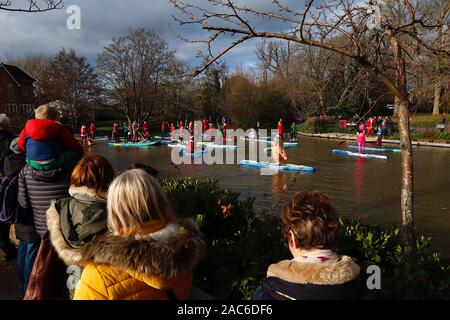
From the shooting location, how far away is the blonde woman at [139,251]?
207 cm

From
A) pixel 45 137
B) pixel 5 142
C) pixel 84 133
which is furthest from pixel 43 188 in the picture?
pixel 84 133

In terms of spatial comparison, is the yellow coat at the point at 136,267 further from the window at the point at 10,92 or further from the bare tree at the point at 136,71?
the window at the point at 10,92

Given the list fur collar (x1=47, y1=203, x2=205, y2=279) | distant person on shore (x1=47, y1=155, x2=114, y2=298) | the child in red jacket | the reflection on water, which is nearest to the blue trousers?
the child in red jacket

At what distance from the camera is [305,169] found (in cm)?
1636

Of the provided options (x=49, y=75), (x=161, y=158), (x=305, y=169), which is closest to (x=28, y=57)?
(x=49, y=75)

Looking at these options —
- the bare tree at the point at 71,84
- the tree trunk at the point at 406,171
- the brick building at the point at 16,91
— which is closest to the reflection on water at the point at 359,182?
the tree trunk at the point at 406,171

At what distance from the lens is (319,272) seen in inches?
78.4

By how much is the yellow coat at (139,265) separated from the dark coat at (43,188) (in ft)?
5.87

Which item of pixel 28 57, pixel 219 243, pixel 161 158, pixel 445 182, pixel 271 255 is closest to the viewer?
pixel 271 255

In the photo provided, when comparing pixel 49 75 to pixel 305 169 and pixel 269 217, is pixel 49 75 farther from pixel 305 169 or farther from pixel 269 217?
pixel 269 217

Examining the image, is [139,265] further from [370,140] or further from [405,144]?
[370,140]

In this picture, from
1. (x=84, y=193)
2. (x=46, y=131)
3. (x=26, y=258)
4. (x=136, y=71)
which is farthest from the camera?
(x=136, y=71)

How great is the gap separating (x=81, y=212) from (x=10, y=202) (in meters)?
1.75
